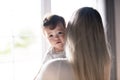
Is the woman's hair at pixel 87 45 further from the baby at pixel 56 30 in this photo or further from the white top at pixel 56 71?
the baby at pixel 56 30

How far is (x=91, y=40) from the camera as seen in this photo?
3.11ft

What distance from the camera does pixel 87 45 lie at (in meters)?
0.94

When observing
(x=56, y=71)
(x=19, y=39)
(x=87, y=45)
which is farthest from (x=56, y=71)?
(x=19, y=39)

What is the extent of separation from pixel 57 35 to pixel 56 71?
→ 0.47m

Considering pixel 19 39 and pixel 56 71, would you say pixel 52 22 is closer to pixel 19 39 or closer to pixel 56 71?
pixel 56 71

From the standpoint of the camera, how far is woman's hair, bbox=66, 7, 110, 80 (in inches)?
36.5

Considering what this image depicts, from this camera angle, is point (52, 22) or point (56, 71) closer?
point (56, 71)

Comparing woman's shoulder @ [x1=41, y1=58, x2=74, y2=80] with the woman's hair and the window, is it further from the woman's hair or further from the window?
the window

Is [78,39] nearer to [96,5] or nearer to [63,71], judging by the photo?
[63,71]

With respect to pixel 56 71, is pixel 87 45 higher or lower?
higher

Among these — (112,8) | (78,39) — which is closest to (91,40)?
(78,39)

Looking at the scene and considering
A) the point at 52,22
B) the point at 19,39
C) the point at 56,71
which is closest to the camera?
the point at 56,71

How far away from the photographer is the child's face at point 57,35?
130cm

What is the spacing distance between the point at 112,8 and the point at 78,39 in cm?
153
